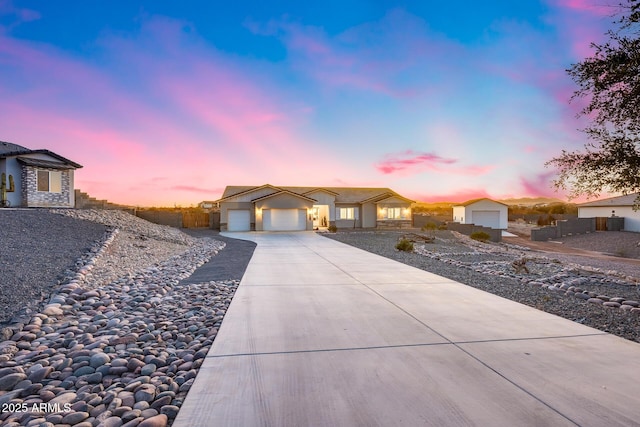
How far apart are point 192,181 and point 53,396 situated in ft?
107

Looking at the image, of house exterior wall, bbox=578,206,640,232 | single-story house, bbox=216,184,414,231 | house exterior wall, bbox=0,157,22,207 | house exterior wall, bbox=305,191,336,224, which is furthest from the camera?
house exterior wall, bbox=305,191,336,224

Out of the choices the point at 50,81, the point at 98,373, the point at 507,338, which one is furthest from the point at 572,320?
the point at 50,81

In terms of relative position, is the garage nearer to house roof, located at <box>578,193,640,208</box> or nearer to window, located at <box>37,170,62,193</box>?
house roof, located at <box>578,193,640,208</box>

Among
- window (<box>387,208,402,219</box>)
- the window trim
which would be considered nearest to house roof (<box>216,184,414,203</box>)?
window (<box>387,208,402,219</box>)

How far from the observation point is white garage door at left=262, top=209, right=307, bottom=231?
87.7 feet

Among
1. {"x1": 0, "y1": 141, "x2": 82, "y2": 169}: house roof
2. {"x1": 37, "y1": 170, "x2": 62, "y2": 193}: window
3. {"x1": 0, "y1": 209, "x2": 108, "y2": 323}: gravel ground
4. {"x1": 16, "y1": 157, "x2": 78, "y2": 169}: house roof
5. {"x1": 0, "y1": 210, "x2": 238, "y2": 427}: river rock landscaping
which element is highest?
{"x1": 0, "y1": 141, "x2": 82, "y2": 169}: house roof

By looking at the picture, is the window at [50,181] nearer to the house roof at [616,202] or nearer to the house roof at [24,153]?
the house roof at [24,153]

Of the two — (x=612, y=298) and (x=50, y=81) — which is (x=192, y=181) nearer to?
(x=50, y=81)

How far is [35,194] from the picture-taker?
18.4m

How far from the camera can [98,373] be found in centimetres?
297

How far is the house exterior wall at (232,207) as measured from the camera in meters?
26.8

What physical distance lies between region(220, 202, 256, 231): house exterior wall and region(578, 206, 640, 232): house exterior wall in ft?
101

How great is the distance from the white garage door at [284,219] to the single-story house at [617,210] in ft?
91.4

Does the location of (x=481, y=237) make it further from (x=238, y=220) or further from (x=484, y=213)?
(x=238, y=220)
